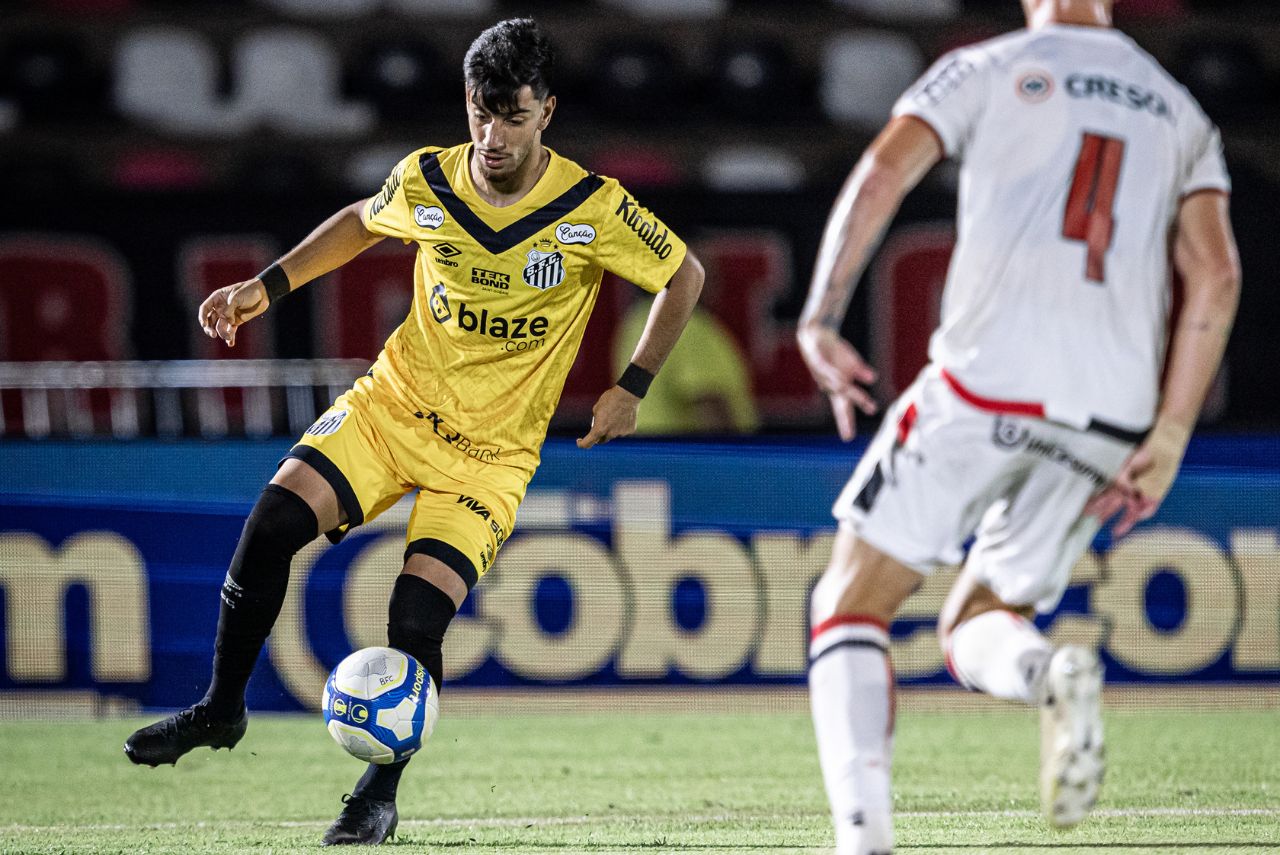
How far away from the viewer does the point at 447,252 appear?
5.04 metres

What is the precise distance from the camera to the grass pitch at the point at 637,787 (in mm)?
4965

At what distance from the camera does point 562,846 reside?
4.84m

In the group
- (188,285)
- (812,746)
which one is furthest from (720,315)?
(812,746)

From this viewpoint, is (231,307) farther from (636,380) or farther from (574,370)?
(574,370)

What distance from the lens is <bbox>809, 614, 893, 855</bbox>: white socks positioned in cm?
347

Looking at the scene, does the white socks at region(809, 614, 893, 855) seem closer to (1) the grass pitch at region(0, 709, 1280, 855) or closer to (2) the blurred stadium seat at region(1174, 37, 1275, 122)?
(1) the grass pitch at region(0, 709, 1280, 855)

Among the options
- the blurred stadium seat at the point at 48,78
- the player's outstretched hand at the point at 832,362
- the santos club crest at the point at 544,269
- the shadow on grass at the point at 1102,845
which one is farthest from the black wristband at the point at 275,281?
the blurred stadium seat at the point at 48,78

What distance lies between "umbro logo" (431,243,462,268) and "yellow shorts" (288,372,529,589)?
0.44 m

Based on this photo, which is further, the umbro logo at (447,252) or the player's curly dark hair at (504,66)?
the umbro logo at (447,252)

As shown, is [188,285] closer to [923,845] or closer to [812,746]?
[812,746]

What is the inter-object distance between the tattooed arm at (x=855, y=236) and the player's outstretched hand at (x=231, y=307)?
2.04 m

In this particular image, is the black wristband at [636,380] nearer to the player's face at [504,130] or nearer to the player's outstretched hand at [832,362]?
the player's face at [504,130]

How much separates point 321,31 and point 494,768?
312 inches

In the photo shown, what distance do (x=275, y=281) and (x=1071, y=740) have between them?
279cm
